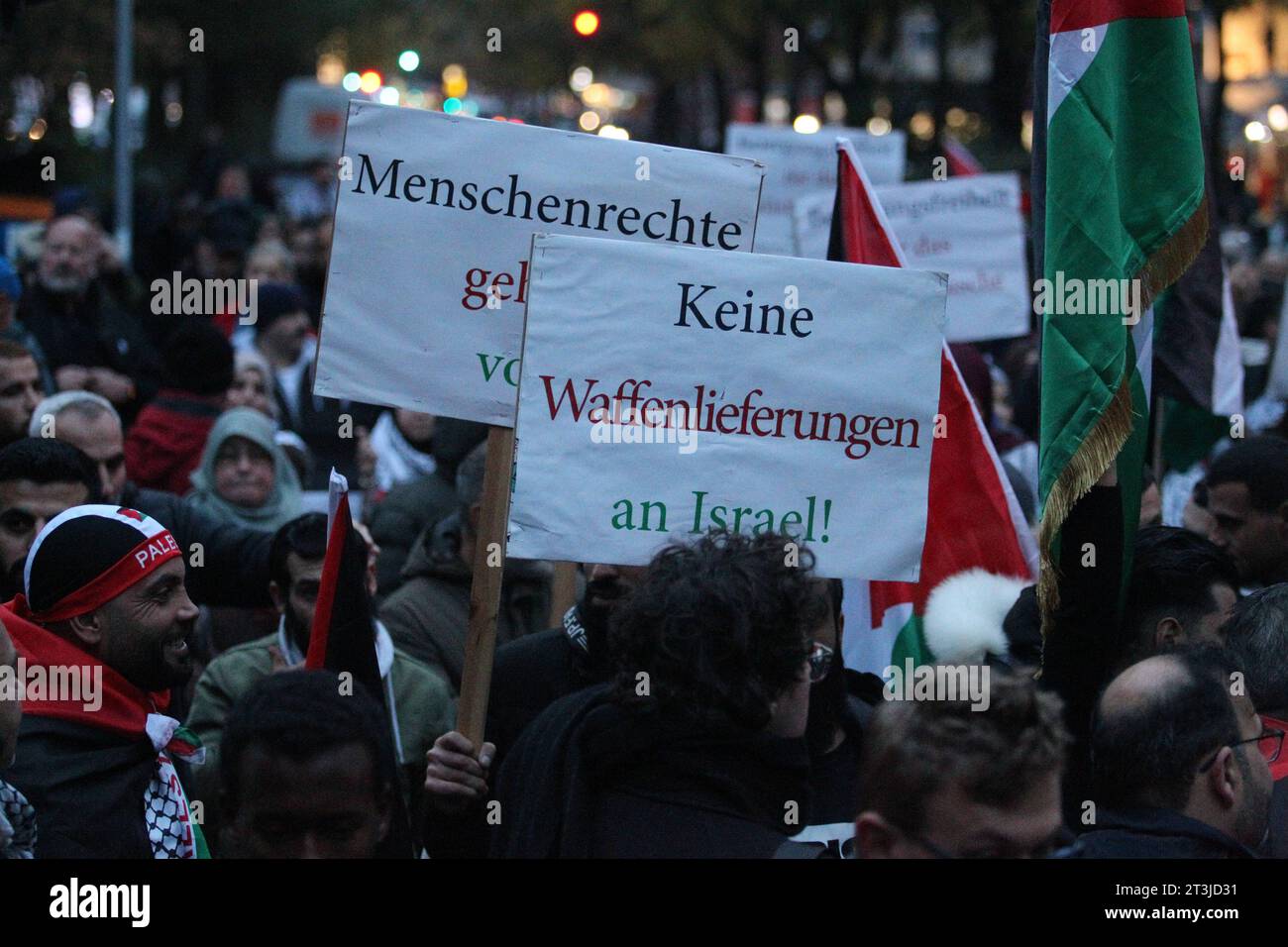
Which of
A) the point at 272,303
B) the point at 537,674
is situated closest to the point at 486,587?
the point at 537,674

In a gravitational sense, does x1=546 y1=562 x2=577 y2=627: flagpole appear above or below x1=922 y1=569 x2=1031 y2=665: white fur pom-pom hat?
above

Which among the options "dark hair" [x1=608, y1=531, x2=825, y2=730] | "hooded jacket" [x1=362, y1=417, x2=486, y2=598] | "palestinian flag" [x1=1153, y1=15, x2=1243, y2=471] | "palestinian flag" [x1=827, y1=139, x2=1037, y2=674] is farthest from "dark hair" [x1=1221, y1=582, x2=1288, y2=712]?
"hooded jacket" [x1=362, y1=417, x2=486, y2=598]

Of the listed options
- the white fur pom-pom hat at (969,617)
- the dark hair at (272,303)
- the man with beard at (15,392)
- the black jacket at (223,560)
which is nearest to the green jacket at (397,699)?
the black jacket at (223,560)

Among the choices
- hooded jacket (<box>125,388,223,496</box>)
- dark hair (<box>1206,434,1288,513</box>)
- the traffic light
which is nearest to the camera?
dark hair (<box>1206,434,1288,513</box>)

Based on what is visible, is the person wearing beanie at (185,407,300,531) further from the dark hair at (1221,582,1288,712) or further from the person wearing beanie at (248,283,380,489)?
the dark hair at (1221,582,1288,712)

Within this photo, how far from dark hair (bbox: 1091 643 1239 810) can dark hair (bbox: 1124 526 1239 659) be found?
0.89 m

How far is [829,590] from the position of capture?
4090 mm

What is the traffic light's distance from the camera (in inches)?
523

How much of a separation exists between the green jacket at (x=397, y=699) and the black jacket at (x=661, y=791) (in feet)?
5.14

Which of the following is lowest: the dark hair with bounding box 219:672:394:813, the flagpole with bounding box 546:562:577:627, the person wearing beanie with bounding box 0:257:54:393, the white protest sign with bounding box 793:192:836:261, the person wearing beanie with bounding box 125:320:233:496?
the dark hair with bounding box 219:672:394:813

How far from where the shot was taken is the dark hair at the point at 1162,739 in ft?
10.6
